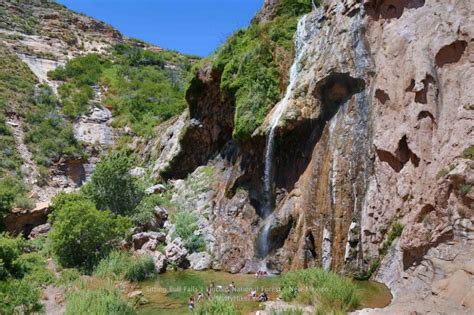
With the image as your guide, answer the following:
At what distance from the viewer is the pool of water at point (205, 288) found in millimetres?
13508

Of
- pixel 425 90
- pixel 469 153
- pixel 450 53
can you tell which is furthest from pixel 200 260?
pixel 450 53

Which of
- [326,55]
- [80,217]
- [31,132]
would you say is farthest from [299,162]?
[31,132]

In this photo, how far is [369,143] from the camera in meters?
17.4

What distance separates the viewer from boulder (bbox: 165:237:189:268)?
810 inches

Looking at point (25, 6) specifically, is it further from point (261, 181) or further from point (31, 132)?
point (261, 181)

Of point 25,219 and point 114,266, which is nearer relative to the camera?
point 114,266

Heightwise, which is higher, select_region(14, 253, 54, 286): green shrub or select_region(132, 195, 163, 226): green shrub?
select_region(132, 195, 163, 226): green shrub

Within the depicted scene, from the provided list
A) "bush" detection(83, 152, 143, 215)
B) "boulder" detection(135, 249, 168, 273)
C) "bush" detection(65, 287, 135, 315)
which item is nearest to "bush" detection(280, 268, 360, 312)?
"bush" detection(65, 287, 135, 315)

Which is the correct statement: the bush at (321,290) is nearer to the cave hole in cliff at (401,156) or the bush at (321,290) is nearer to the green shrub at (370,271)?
the green shrub at (370,271)

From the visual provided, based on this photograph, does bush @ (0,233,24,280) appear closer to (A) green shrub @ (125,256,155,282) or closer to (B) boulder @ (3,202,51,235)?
(A) green shrub @ (125,256,155,282)

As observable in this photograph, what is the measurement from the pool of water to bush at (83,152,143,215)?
23.7 feet

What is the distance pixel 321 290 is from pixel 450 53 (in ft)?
28.6

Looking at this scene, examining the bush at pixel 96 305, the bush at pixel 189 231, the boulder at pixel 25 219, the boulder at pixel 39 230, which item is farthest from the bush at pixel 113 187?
the bush at pixel 96 305

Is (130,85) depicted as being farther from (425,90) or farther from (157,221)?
(425,90)
